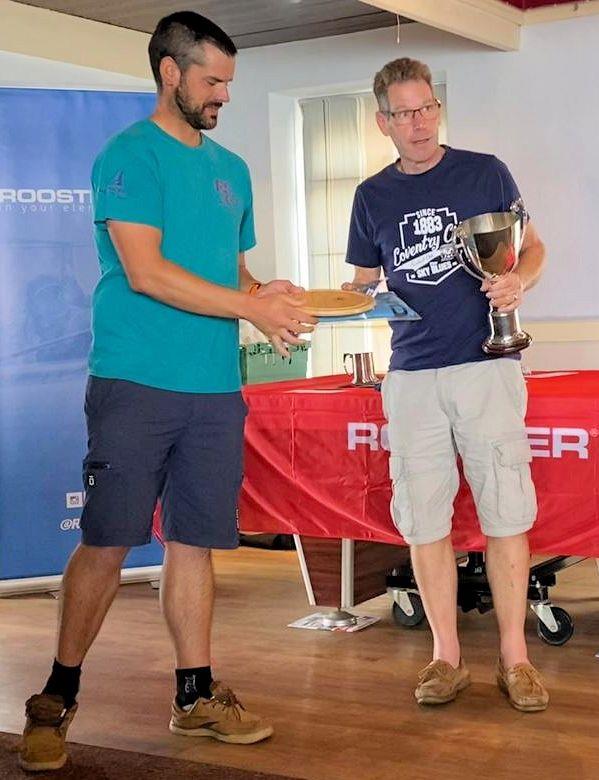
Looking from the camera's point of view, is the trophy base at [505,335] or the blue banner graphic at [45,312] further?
the blue banner graphic at [45,312]

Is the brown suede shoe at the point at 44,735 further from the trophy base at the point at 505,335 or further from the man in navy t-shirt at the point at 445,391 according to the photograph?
the trophy base at the point at 505,335

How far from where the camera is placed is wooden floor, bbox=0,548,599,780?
2.58m

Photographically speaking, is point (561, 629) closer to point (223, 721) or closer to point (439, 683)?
point (439, 683)

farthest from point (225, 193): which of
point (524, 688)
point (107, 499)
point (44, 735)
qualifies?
point (524, 688)

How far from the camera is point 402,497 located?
3031mm

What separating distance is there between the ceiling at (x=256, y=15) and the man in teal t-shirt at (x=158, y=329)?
2.63m

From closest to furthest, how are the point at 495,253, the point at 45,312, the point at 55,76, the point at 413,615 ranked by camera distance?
1. the point at 495,253
2. the point at 413,615
3. the point at 45,312
4. the point at 55,76

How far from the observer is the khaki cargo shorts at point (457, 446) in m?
2.92

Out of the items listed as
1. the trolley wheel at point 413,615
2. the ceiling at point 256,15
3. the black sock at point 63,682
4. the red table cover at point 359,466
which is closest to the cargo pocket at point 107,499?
the black sock at point 63,682

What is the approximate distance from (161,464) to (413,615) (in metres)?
1.38

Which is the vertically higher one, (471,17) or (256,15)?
(256,15)

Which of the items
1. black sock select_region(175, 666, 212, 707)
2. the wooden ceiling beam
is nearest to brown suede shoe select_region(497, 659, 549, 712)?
black sock select_region(175, 666, 212, 707)

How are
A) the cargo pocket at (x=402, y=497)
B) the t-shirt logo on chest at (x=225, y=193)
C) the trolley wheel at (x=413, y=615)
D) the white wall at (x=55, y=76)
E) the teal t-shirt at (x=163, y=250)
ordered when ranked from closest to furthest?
the teal t-shirt at (x=163, y=250), the t-shirt logo on chest at (x=225, y=193), the cargo pocket at (x=402, y=497), the trolley wheel at (x=413, y=615), the white wall at (x=55, y=76)

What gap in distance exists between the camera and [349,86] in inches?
242
